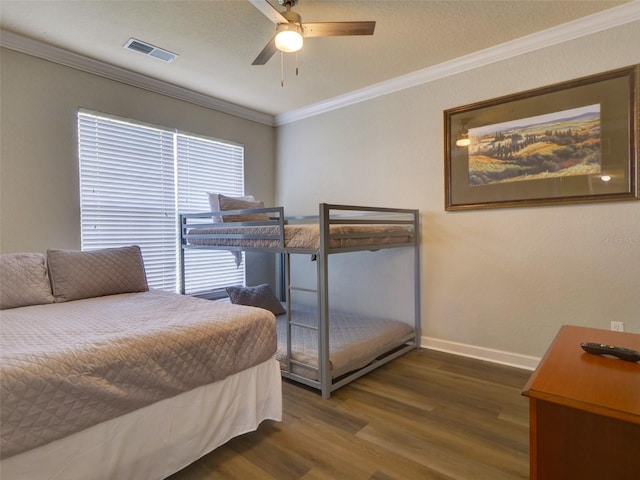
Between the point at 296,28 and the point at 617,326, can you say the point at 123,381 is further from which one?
the point at 617,326

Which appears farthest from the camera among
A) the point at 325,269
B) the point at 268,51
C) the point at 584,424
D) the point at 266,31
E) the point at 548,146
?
the point at 548,146

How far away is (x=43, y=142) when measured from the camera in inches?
97.7

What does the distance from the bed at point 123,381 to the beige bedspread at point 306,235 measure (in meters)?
0.61

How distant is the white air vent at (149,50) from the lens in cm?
241

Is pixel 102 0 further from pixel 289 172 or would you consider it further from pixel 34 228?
pixel 289 172

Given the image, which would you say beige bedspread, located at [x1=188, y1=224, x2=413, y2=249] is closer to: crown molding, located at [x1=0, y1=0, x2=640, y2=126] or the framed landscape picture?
the framed landscape picture

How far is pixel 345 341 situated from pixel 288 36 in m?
2.02

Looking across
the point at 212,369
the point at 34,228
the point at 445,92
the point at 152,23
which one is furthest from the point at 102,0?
the point at 445,92

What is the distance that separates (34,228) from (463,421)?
3.14 meters

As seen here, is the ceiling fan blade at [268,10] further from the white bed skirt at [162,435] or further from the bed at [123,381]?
the white bed skirt at [162,435]

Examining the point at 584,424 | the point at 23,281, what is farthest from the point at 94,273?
the point at 584,424

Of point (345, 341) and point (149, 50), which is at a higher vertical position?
point (149, 50)

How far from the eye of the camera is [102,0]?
1964 millimetres

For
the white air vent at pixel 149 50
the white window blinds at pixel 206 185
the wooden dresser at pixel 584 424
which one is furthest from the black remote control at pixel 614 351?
the white window blinds at pixel 206 185
